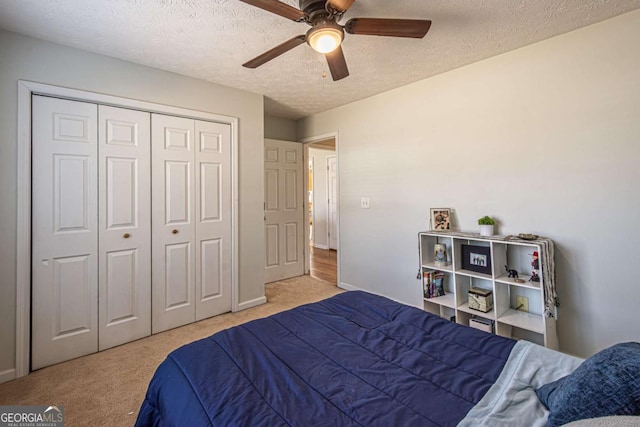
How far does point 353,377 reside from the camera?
109 cm

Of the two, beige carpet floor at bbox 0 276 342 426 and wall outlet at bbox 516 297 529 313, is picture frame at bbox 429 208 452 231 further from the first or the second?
beige carpet floor at bbox 0 276 342 426

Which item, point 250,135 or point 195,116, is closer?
point 195,116

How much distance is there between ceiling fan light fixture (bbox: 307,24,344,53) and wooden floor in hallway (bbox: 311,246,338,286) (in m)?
3.05

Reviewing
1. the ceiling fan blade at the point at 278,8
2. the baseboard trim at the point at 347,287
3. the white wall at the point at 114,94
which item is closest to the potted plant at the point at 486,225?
the baseboard trim at the point at 347,287

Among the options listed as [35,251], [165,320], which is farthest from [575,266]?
[35,251]

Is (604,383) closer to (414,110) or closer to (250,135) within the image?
(414,110)

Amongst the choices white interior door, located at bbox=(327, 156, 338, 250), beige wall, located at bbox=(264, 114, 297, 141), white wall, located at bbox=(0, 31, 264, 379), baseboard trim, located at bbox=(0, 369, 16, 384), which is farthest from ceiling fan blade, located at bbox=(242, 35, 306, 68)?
white interior door, located at bbox=(327, 156, 338, 250)

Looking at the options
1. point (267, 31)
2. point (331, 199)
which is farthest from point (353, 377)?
point (331, 199)

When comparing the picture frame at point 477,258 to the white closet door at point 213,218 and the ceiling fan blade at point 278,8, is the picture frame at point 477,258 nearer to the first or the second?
the ceiling fan blade at point 278,8

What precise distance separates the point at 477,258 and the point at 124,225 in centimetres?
302

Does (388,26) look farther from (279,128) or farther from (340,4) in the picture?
(279,128)

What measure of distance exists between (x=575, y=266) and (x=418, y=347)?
65.0 inches

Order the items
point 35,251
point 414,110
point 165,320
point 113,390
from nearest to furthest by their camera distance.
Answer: point 113,390, point 35,251, point 165,320, point 414,110

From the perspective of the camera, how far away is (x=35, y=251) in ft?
6.86
